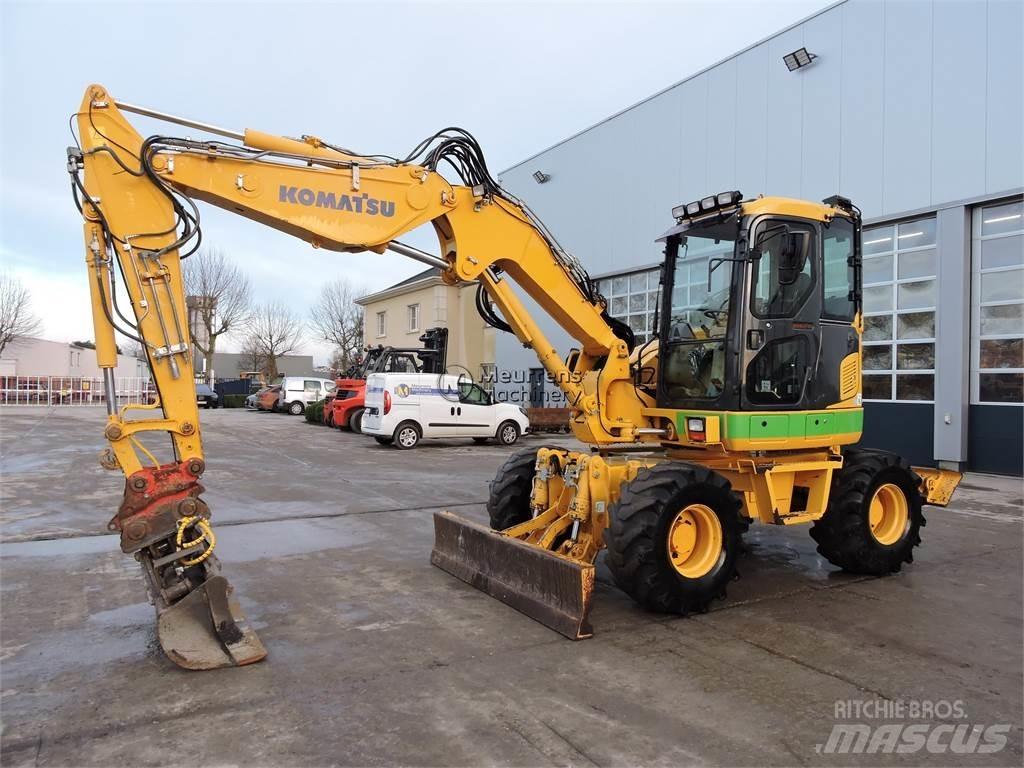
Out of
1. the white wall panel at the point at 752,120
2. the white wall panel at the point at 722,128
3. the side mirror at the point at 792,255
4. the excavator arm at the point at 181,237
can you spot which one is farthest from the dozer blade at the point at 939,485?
the white wall panel at the point at 722,128

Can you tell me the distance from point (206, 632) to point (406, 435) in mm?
13676

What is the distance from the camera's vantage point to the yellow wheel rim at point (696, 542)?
5.47 meters

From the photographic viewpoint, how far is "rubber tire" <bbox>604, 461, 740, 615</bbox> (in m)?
5.06

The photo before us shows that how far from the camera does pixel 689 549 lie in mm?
5570

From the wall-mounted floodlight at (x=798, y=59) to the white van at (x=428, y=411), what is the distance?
34.3 ft

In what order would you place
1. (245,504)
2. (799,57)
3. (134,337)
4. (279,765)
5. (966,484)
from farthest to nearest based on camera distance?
(799,57)
(966,484)
(245,504)
(134,337)
(279,765)

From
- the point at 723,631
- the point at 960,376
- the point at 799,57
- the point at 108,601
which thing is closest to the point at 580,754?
the point at 723,631

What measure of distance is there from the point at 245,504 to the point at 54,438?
1250 centimetres

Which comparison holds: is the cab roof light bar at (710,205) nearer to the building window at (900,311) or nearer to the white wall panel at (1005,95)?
the white wall panel at (1005,95)

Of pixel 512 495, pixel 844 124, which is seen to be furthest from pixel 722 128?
pixel 512 495

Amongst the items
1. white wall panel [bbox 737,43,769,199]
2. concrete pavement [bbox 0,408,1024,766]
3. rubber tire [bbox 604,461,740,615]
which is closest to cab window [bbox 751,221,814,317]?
rubber tire [bbox 604,461,740,615]

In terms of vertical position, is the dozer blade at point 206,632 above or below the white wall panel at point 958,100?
below

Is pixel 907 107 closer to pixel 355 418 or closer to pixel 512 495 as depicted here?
pixel 512 495

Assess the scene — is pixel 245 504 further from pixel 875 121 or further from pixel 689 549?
pixel 875 121
